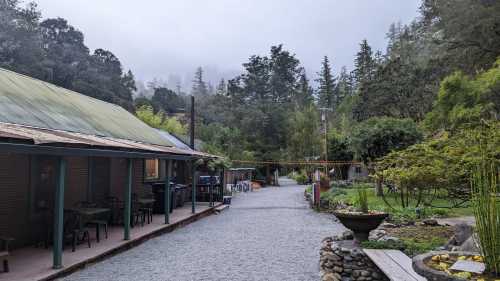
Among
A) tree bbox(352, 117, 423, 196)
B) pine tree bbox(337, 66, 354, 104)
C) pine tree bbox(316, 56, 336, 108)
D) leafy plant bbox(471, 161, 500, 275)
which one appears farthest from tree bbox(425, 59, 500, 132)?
pine tree bbox(316, 56, 336, 108)

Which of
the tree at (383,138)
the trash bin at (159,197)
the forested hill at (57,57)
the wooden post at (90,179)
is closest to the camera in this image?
the wooden post at (90,179)

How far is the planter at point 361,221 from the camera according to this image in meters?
6.01

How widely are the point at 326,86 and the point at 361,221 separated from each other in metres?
59.2

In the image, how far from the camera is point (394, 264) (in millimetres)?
4723

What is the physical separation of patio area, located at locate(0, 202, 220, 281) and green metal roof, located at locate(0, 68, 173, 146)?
2.10 metres

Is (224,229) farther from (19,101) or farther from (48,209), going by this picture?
(19,101)

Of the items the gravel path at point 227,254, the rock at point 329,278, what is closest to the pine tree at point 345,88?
the gravel path at point 227,254

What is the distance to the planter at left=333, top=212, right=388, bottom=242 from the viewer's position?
601cm

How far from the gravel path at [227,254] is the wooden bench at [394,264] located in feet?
3.11

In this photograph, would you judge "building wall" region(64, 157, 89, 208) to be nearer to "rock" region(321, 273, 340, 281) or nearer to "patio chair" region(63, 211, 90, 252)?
"patio chair" region(63, 211, 90, 252)

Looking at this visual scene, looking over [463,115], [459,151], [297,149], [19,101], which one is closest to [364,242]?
[459,151]

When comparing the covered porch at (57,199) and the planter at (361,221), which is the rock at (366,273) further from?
the covered porch at (57,199)

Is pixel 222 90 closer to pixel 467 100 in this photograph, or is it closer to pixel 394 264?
pixel 467 100

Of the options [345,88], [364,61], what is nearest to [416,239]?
[364,61]
